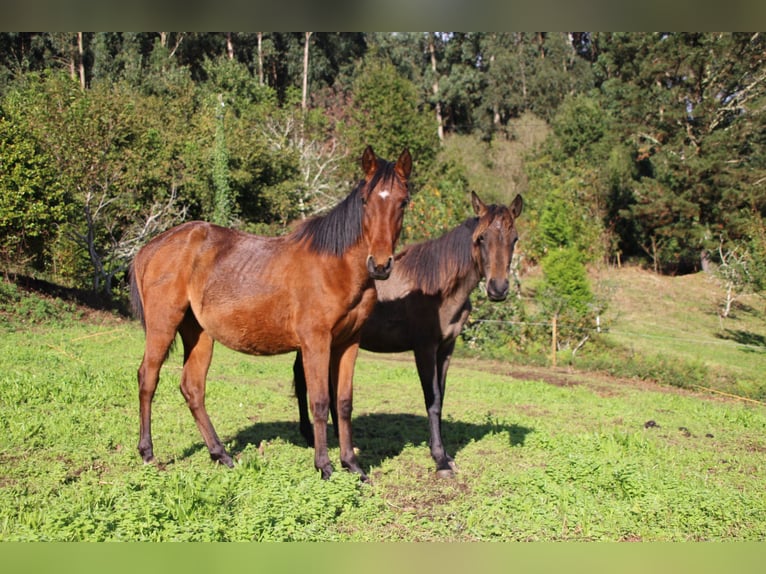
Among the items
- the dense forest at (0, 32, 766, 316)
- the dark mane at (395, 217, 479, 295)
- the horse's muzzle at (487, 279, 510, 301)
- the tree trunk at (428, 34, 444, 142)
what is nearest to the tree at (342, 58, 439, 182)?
the dense forest at (0, 32, 766, 316)

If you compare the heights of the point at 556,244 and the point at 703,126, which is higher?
the point at 703,126

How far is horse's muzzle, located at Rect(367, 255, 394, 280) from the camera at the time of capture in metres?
4.83

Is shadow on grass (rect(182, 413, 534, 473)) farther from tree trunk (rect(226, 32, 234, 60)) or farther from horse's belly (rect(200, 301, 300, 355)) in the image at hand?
tree trunk (rect(226, 32, 234, 60))

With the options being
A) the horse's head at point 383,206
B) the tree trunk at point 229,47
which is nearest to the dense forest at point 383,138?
the tree trunk at point 229,47

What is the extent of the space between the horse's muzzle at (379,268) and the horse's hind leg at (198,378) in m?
1.93

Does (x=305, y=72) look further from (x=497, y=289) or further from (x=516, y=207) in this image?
(x=497, y=289)

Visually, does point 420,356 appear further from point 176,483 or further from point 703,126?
point 703,126

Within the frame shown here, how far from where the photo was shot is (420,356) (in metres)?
6.36

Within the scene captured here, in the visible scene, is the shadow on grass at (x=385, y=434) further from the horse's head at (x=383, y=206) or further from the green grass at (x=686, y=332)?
the green grass at (x=686, y=332)

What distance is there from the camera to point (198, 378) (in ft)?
19.5

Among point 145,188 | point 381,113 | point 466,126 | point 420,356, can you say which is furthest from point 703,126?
point 420,356

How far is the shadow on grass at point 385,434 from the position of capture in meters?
6.57

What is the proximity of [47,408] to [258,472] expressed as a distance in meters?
3.14

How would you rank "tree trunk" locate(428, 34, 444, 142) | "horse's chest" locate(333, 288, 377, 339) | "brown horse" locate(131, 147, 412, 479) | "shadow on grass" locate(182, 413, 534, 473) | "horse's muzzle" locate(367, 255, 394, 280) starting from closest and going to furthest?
"horse's muzzle" locate(367, 255, 394, 280), "brown horse" locate(131, 147, 412, 479), "horse's chest" locate(333, 288, 377, 339), "shadow on grass" locate(182, 413, 534, 473), "tree trunk" locate(428, 34, 444, 142)
